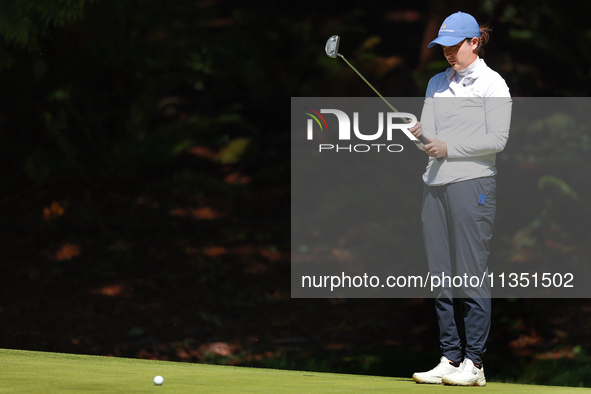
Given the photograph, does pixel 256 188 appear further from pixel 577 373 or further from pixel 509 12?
pixel 577 373

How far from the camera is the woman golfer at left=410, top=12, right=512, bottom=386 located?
5180mm

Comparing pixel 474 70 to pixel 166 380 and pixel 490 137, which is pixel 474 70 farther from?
pixel 166 380

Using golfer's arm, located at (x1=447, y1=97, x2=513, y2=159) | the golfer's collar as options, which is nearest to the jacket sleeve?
golfer's arm, located at (x1=447, y1=97, x2=513, y2=159)

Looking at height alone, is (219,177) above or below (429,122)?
above

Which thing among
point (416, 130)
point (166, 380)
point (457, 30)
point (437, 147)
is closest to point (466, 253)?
point (437, 147)

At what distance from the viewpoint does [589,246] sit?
10.3 metres

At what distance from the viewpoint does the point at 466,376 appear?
5117mm

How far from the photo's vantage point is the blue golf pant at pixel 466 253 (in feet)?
17.0

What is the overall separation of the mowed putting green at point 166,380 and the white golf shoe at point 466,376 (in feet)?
0.32

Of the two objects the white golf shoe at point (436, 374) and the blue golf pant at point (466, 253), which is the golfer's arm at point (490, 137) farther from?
the white golf shoe at point (436, 374)

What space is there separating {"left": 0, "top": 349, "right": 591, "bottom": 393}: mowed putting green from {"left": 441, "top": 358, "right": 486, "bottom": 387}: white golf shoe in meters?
0.10

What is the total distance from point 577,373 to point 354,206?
380cm

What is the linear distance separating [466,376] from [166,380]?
67.6 inches

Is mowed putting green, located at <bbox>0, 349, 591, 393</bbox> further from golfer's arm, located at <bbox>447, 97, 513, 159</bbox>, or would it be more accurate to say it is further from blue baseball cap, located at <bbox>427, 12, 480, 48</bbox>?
blue baseball cap, located at <bbox>427, 12, 480, 48</bbox>
